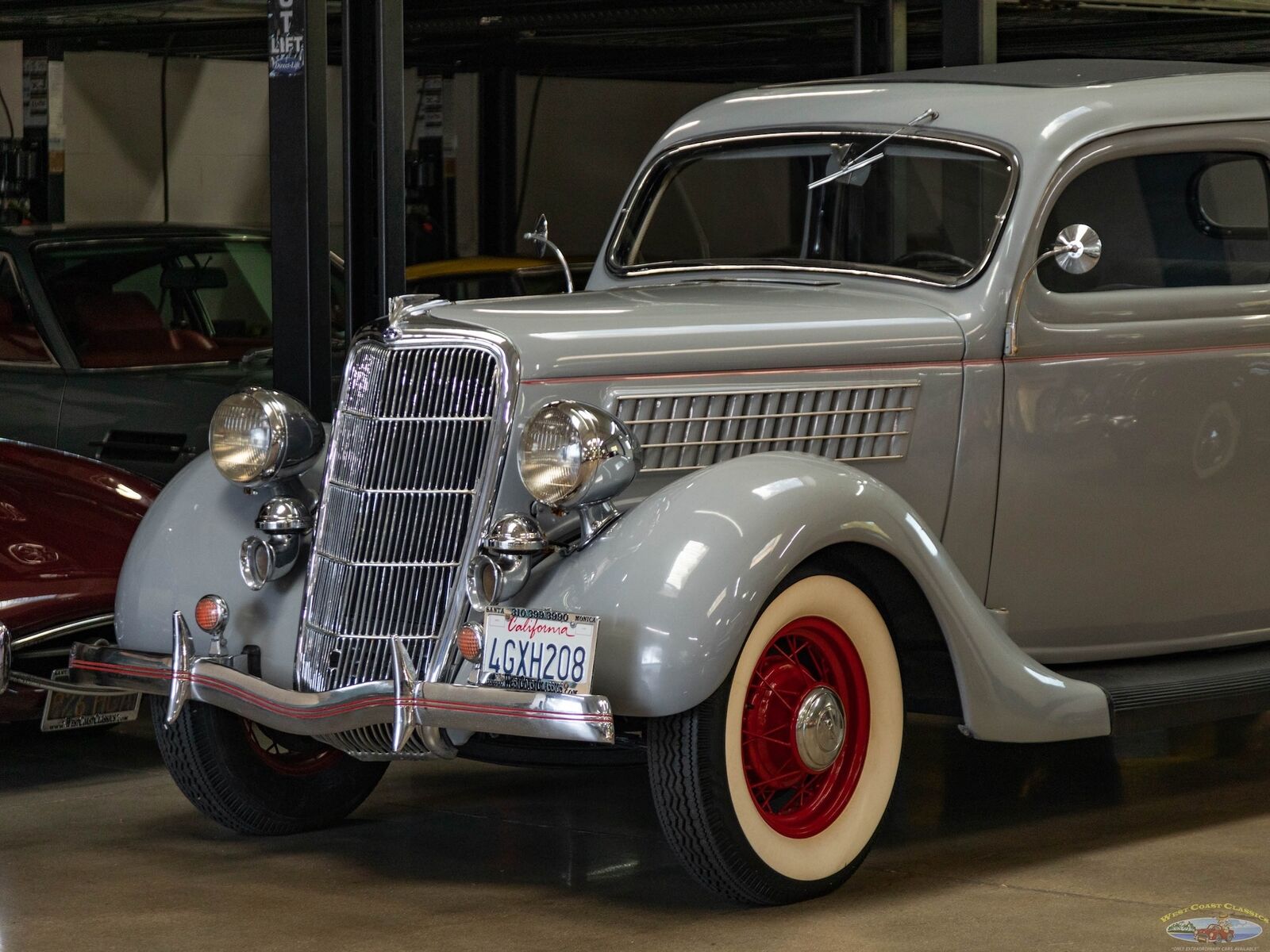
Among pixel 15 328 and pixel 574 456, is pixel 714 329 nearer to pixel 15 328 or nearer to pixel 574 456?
pixel 574 456

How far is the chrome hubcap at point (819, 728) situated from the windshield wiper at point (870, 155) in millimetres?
1590

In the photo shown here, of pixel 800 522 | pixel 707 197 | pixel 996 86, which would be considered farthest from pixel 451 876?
pixel 707 197

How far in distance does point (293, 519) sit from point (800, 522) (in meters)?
1.21

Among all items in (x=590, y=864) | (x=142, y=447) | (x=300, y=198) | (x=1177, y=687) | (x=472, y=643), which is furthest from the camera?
(x=142, y=447)

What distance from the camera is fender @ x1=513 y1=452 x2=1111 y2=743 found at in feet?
12.3

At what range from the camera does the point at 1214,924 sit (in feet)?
12.6

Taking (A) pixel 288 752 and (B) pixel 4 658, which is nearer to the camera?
(A) pixel 288 752

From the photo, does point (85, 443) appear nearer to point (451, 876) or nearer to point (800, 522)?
point (451, 876)

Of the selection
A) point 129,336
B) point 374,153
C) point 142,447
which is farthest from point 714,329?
point 129,336

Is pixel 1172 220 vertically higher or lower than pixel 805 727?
higher

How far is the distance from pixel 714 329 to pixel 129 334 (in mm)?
3890

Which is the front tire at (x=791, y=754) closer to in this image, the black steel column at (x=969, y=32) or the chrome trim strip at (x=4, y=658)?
the chrome trim strip at (x=4, y=658)

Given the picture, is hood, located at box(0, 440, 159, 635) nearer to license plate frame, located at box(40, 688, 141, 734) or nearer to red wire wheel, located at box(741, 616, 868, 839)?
license plate frame, located at box(40, 688, 141, 734)

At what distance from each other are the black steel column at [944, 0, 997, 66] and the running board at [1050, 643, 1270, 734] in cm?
273
